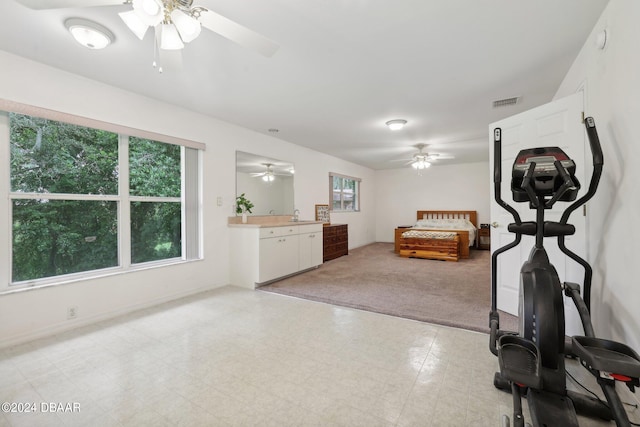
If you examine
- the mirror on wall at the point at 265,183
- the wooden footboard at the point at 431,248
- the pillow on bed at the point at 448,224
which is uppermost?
the mirror on wall at the point at 265,183

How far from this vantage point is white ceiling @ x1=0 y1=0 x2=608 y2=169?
5.99ft

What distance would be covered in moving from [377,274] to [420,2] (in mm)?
3627

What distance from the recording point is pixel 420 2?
5.72ft

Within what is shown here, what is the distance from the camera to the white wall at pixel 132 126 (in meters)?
2.31

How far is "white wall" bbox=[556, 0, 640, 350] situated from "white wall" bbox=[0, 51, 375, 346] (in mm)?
3937

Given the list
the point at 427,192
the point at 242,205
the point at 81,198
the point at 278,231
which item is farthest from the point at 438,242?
the point at 81,198

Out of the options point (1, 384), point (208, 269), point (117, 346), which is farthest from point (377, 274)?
point (1, 384)

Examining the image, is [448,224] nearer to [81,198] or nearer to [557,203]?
[557,203]

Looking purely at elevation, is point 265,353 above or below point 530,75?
below

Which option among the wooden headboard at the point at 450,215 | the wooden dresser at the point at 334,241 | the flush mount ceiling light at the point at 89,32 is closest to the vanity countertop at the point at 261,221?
the wooden dresser at the point at 334,241

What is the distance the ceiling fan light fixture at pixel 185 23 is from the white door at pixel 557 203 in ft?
9.11

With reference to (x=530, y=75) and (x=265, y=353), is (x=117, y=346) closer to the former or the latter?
(x=265, y=353)

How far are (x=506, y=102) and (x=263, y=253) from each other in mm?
3586

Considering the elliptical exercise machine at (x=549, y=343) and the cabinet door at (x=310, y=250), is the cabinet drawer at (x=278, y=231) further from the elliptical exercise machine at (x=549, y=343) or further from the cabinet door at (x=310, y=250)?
the elliptical exercise machine at (x=549, y=343)
